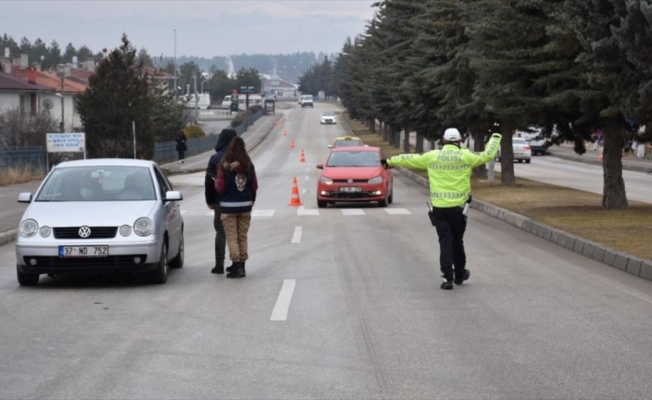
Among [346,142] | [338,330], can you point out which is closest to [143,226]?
[338,330]

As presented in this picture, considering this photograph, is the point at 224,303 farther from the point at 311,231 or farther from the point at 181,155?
the point at 181,155

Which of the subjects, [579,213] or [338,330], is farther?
[579,213]

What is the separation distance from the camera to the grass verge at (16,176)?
3551 cm

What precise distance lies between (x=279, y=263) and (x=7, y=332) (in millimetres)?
6057

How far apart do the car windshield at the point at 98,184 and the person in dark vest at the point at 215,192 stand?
2.48 feet

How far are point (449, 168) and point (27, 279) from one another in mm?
5250

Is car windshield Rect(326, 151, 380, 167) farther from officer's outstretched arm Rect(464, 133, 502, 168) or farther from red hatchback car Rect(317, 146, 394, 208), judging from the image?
officer's outstretched arm Rect(464, 133, 502, 168)

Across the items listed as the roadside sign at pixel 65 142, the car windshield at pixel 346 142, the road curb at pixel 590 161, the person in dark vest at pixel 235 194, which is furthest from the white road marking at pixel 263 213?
the road curb at pixel 590 161

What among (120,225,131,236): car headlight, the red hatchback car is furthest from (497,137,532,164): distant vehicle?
(120,225,131,236): car headlight

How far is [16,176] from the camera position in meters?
36.1

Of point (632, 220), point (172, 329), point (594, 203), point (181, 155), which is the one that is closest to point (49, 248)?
point (172, 329)

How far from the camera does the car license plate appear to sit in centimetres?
1239

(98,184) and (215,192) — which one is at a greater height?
(98,184)

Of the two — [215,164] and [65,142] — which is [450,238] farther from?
[65,142]
